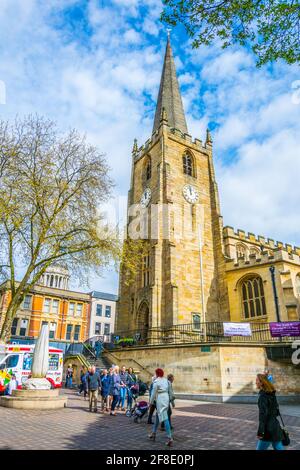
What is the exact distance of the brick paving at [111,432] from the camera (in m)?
6.39

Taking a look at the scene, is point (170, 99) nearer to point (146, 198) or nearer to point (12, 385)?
point (146, 198)

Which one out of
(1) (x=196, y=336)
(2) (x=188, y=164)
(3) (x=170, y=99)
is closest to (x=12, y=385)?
(1) (x=196, y=336)

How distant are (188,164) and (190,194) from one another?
4.58m

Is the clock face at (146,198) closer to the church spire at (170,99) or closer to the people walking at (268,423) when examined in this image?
the church spire at (170,99)

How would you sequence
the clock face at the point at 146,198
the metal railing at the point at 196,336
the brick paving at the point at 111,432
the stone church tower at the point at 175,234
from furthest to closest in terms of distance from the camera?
the clock face at the point at 146,198 → the stone church tower at the point at 175,234 → the metal railing at the point at 196,336 → the brick paving at the point at 111,432

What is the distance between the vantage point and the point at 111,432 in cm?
785

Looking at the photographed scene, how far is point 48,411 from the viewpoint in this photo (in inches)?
417

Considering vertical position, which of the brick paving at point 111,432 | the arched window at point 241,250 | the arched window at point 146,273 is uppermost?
the arched window at point 241,250

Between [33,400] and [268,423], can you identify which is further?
[33,400]

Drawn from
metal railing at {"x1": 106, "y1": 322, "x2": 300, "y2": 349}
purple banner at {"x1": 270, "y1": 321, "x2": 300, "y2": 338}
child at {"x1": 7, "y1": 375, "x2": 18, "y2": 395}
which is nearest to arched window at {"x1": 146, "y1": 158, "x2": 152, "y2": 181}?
metal railing at {"x1": 106, "y1": 322, "x2": 300, "y2": 349}

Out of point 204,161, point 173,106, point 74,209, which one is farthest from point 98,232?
point 173,106

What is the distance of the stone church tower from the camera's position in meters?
25.5

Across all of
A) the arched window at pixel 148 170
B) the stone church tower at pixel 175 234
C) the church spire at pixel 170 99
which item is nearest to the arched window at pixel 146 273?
the stone church tower at pixel 175 234

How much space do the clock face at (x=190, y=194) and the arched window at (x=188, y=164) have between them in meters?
2.01
